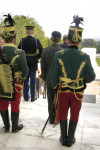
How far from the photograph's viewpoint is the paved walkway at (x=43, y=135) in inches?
122

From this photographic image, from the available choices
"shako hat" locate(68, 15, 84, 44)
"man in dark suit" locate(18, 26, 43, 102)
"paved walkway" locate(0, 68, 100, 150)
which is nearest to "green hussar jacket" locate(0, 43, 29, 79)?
"shako hat" locate(68, 15, 84, 44)

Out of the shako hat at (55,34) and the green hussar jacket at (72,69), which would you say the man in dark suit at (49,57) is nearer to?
the shako hat at (55,34)

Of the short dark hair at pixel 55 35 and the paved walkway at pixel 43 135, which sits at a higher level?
the short dark hair at pixel 55 35

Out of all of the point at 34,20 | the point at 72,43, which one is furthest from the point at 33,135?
the point at 34,20

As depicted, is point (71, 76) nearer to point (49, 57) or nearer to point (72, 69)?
point (72, 69)

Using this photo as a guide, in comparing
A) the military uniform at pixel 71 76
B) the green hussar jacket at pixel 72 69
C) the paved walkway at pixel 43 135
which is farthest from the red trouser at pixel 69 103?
the paved walkway at pixel 43 135

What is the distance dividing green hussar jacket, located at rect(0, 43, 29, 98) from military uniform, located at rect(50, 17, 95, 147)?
1.79 feet

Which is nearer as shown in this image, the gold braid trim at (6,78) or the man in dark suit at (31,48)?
the gold braid trim at (6,78)

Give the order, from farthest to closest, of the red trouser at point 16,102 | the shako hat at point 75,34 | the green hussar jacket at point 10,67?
the red trouser at point 16,102
the green hussar jacket at point 10,67
the shako hat at point 75,34

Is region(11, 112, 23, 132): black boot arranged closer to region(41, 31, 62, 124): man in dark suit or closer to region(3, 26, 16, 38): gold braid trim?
region(41, 31, 62, 124): man in dark suit

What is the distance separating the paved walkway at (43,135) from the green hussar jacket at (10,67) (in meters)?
0.67

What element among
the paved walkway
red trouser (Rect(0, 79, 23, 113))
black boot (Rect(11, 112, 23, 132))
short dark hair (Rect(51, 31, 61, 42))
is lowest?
the paved walkway

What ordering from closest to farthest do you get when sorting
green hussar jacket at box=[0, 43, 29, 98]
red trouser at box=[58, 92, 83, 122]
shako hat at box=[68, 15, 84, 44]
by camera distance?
shako hat at box=[68, 15, 84, 44] → red trouser at box=[58, 92, 83, 122] → green hussar jacket at box=[0, 43, 29, 98]

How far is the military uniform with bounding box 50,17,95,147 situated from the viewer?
9.42 feet
